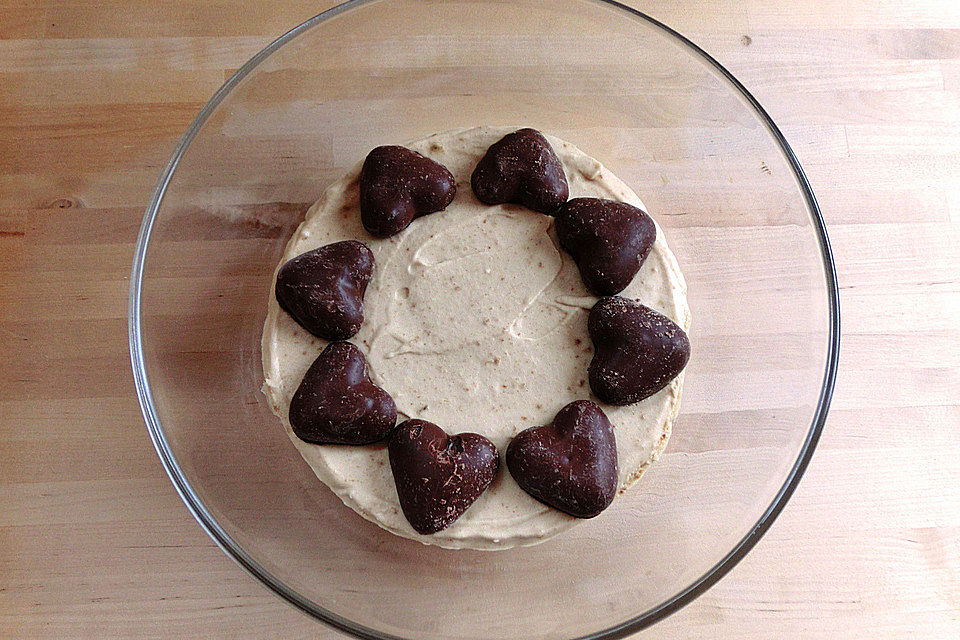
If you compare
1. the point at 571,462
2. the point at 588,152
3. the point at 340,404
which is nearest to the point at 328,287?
the point at 340,404

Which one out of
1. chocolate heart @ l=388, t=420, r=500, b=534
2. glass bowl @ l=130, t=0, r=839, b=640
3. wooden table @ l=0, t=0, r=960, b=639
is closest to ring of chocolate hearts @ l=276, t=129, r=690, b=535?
chocolate heart @ l=388, t=420, r=500, b=534

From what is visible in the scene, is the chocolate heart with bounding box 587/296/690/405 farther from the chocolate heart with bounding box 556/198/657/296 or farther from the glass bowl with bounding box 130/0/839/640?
the glass bowl with bounding box 130/0/839/640

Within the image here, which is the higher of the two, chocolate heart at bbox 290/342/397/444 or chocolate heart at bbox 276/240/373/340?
chocolate heart at bbox 276/240/373/340

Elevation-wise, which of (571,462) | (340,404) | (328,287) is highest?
(328,287)

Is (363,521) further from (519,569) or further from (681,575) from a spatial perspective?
(681,575)

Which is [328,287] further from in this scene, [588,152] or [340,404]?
[588,152]

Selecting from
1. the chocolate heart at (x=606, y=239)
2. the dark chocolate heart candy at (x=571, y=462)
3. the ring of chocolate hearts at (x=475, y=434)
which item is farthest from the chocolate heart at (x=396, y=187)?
the dark chocolate heart candy at (x=571, y=462)

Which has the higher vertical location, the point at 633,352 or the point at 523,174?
the point at 523,174
